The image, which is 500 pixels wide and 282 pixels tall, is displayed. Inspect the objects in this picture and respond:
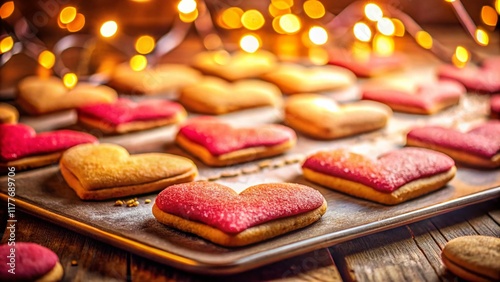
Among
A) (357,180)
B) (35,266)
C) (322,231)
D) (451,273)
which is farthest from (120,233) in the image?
(451,273)

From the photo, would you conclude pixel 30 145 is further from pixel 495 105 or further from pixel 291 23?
pixel 495 105

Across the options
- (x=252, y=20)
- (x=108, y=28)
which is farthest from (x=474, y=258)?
(x=252, y=20)

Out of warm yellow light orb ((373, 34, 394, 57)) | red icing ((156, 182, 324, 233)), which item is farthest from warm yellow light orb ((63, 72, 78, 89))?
warm yellow light orb ((373, 34, 394, 57))

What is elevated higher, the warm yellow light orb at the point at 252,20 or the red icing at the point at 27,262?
the warm yellow light orb at the point at 252,20

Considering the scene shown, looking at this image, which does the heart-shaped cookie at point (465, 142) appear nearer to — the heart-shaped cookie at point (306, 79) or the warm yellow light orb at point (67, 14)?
the heart-shaped cookie at point (306, 79)

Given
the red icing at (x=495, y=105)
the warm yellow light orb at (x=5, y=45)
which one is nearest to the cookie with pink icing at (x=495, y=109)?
the red icing at (x=495, y=105)

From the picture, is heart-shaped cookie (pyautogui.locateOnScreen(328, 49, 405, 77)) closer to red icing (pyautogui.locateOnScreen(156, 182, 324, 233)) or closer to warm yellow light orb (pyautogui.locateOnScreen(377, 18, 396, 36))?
warm yellow light orb (pyautogui.locateOnScreen(377, 18, 396, 36))

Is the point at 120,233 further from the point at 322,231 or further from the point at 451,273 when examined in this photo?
the point at 451,273
